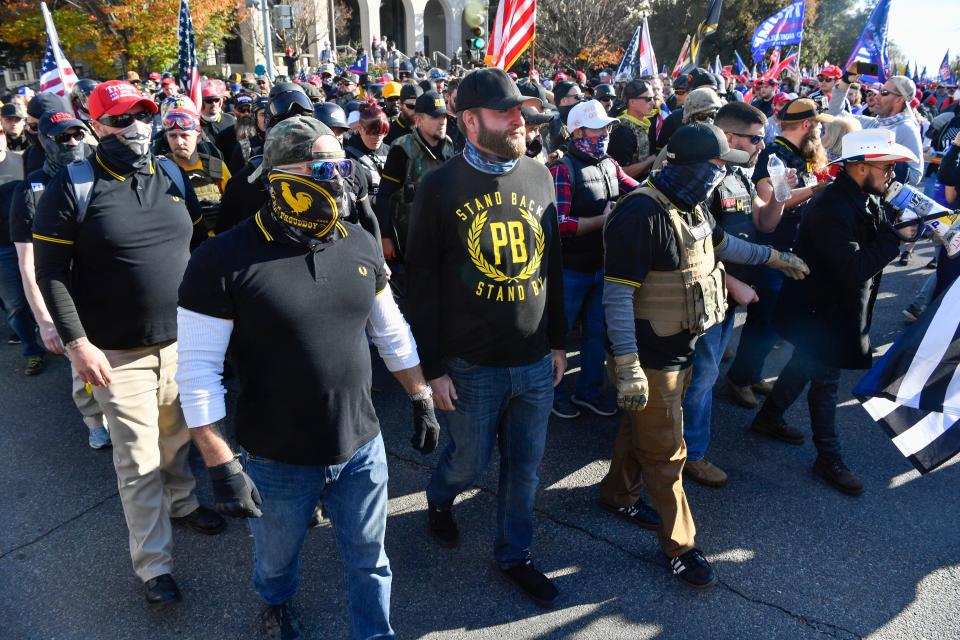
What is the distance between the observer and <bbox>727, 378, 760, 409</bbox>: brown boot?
482cm

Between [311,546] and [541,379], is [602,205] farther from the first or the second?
[311,546]

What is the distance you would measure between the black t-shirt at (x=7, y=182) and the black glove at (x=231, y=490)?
4449 millimetres

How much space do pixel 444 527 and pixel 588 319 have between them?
1.94m

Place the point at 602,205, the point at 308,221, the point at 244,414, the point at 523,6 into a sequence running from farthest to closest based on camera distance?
the point at 523,6 → the point at 602,205 → the point at 244,414 → the point at 308,221

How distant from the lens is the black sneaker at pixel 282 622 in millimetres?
2629

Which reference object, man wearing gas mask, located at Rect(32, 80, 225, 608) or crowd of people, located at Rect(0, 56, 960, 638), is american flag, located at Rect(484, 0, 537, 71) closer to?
crowd of people, located at Rect(0, 56, 960, 638)

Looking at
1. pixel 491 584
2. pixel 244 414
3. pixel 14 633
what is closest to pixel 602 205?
pixel 491 584

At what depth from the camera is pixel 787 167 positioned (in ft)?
15.0

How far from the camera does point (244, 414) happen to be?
2227mm

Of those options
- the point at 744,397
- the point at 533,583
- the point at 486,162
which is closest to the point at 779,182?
the point at 744,397

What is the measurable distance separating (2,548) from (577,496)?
299cm

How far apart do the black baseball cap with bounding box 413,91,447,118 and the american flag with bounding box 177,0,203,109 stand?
4.53 meters

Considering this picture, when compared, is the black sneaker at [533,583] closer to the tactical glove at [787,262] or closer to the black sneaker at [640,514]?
the black sneaker at [640,514]

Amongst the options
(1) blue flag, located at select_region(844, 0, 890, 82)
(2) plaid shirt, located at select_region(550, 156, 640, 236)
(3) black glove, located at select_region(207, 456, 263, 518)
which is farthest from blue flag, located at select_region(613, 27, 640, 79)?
(3) black glove, located at select_region(207, 456, 263, 518)
